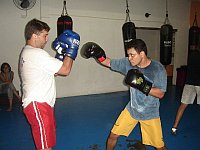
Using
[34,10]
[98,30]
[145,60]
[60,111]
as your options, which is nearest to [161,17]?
[98,30]

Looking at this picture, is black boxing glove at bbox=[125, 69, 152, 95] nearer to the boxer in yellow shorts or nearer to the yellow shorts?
the boxer in yellow shorts

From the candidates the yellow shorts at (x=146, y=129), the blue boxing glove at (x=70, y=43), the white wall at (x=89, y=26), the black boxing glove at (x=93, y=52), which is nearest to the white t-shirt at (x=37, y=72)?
the blue boxing glove at (x=70, y=43)

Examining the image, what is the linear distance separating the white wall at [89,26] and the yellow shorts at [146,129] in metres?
3.25

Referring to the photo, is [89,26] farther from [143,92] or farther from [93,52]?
[143,92]

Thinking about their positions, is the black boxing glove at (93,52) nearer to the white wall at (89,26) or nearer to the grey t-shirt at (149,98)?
the grey t-shirt at (149,98)

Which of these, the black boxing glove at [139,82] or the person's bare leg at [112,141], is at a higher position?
the black boxing glove at [139,82]

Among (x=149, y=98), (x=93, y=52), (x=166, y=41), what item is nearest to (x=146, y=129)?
(x=149, y=98)

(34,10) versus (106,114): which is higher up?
(34,10)

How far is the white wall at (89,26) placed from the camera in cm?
445

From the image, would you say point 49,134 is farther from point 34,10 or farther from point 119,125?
point 34,10

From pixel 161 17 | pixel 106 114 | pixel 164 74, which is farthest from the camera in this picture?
pixel 161 17

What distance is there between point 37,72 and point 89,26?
3.78m

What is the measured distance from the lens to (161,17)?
Result: 635 centimetres

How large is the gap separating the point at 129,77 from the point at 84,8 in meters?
3.75
